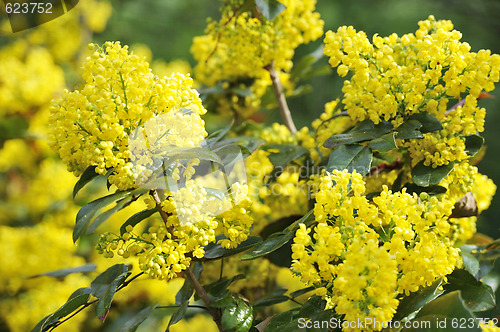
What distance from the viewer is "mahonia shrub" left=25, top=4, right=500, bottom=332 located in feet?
1.57

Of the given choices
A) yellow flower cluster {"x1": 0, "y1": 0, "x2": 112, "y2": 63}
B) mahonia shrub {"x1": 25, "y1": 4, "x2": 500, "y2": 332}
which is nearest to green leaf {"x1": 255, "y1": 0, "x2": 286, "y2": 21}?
mahonia shrub {"x1": 25, "y1": 4, "x2": 500, "y2": 332}

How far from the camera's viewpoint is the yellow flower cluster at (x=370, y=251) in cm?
44

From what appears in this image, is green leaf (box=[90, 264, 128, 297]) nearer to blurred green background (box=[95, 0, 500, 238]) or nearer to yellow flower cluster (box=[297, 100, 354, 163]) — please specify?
yellow flower cluster (box=[297, 100, 354, 163])

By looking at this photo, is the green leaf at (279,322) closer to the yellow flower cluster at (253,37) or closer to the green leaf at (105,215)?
the green leaf at (105,215)

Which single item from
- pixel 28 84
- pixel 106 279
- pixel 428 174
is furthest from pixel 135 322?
pixel 28 84

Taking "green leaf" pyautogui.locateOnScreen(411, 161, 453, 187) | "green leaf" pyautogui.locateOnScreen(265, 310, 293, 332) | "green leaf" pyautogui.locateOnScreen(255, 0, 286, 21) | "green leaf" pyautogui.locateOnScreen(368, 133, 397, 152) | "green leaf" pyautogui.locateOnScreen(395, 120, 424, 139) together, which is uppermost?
"green leaf" pyautogui.locateOnScreen(255, 0, 286, 21)

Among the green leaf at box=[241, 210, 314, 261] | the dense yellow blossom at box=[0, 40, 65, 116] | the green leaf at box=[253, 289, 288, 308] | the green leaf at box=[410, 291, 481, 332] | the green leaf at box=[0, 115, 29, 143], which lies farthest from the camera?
the dense yellow blossom at box=[0, 40, 65, 116]

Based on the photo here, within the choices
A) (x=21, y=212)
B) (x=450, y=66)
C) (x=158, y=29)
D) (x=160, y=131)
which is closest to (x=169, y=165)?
(x=160, y=131)

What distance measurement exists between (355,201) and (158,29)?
109 inches

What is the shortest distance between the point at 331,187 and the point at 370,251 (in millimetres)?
96

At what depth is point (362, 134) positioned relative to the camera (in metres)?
0.61

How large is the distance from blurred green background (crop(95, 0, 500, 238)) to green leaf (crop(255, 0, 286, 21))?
135 cm

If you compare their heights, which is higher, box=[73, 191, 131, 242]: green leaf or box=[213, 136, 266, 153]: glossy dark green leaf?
box=[73, 191, 131, 242]: green leaf

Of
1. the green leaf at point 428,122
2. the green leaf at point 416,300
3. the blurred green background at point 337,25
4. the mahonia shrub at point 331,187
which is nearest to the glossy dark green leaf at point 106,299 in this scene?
the mahonia shrub at point 331,187
